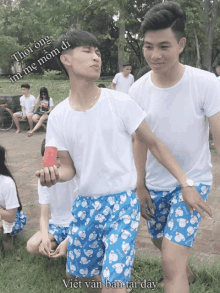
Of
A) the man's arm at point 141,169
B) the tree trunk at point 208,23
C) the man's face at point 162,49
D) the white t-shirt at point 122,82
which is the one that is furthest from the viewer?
the tree trunk at point 208,23

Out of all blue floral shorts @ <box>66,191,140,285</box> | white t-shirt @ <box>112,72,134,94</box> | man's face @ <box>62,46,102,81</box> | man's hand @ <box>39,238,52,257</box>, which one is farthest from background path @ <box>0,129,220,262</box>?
white t-shirt @ <box>112,72,134,94</box>

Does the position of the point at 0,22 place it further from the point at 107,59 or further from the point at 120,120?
the point at 120,120

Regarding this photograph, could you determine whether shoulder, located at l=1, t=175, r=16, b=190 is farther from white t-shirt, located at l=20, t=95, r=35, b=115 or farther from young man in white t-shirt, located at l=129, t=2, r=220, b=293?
white t-shirt, located at l=20, t=95, r=35, b=115

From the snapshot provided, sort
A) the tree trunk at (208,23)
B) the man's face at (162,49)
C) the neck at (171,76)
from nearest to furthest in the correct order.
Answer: the man's face at (162,49)
the neck at (171,76)
the tree trunk at (208,23)

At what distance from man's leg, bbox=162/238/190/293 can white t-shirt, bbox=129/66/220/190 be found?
0.43 meters

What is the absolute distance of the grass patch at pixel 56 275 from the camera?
2.82 m

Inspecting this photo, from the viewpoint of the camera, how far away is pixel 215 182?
5.48 m

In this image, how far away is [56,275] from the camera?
3.01 metres

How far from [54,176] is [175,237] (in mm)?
876

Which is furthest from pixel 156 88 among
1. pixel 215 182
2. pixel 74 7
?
pixel 74 7

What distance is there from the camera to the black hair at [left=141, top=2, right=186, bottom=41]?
6.95ft

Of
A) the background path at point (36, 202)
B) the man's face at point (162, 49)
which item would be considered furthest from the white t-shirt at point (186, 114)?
the background path at point (36, 202)

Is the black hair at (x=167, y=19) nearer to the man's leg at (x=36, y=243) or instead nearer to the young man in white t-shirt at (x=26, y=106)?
the man's leg at (x=36, y=243)

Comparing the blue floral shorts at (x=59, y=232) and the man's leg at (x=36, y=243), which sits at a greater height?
the blue floral shorts at (x=59, y=232)
